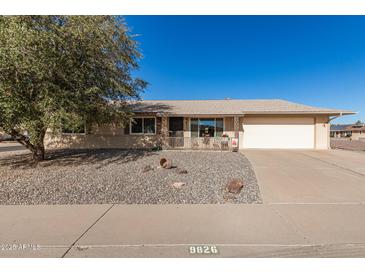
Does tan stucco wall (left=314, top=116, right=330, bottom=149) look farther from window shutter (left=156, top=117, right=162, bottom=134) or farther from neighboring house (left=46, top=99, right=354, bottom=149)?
window shutter (left=156, top=117, right=162, bottom=134)

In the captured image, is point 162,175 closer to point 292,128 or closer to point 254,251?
point 254,251

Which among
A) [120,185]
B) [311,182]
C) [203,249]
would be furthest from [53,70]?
[311,182]

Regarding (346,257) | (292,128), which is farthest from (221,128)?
(346,257)

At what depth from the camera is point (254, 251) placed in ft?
8.99

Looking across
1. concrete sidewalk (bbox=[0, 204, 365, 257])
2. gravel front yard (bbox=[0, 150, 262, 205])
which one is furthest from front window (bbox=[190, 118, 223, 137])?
concrete sidewalk (bbox=[0, 204, 365, 257])

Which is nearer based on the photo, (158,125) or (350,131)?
(158,125)

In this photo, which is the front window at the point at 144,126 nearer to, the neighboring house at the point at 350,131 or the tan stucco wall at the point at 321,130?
the tan stucco wall at the point at 321,130

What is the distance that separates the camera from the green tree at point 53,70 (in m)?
5.74

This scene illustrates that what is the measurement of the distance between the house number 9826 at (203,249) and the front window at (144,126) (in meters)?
10.9

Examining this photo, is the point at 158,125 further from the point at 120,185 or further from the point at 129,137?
the point at 120,185

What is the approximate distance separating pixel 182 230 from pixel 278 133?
12266 mm

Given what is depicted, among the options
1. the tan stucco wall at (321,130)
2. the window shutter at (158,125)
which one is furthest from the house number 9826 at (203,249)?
the tan stucco wall at (321,130)

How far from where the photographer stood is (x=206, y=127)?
13.4 m

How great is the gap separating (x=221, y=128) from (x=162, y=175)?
8.07 m
